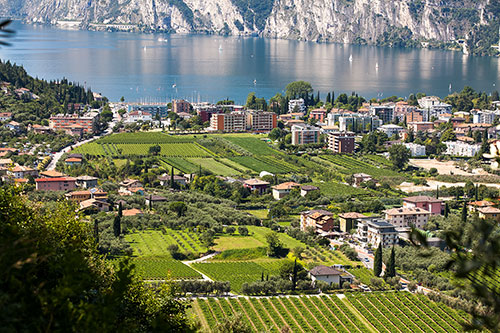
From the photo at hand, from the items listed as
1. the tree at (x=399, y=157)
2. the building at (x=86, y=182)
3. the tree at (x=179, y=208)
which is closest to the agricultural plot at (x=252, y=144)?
the tree at (x=399, y=157)

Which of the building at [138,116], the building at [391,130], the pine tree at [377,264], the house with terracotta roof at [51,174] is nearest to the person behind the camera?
the pine tree at [377,264]

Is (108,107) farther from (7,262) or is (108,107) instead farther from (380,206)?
(7,262)

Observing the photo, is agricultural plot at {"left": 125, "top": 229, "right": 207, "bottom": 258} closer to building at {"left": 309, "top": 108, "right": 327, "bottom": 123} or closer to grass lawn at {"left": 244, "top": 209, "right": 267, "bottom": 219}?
grass lawn at {"left": 244, "top": 209, "right": 267, "bottom": 219}

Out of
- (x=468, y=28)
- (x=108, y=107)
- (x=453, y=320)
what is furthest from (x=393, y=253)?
(x=468, y=28)

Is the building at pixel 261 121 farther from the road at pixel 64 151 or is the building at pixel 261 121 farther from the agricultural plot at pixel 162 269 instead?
the agricultural plot at pixel 162 269

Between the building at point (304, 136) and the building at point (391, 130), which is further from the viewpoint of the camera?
the building at point (391, 130)

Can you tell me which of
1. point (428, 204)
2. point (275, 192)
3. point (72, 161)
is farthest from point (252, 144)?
point (428, 204)

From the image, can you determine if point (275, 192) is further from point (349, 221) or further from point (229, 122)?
point (229, 122)
